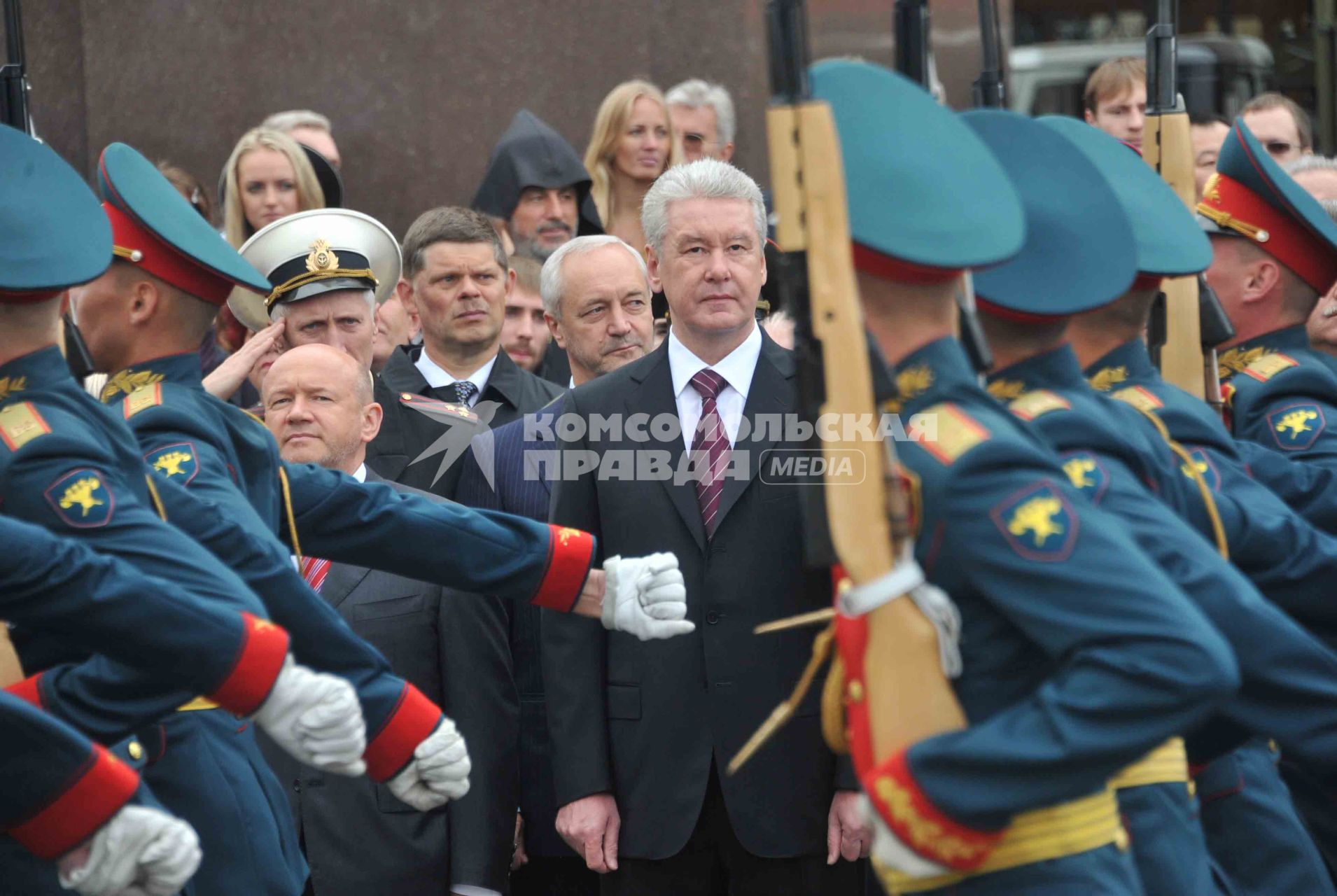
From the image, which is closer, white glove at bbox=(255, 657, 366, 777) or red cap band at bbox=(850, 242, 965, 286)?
red cap band at bbox=(850, 242, 965, 286)

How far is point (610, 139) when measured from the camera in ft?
25.5

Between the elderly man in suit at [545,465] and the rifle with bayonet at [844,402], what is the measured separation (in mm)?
2451

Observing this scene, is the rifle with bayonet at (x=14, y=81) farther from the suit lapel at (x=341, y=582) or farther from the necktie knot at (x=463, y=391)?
the necktie knot at (x=463, y=391)

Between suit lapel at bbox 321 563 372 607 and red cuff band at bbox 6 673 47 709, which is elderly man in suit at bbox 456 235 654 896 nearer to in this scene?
suit lapel at bbox 321 563 372 607

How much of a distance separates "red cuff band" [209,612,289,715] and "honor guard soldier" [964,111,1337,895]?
1388 mm

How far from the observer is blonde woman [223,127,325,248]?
729cm

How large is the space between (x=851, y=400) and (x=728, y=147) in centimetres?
548

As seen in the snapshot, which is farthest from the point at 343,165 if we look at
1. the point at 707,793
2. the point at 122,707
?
the point at 122,707

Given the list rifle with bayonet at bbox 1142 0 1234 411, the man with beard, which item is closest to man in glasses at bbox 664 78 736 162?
the man with beard

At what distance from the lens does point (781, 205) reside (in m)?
3.06

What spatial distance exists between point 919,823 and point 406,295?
4382 mm

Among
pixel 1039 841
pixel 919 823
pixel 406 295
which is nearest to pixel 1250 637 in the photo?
pixel 1039 841

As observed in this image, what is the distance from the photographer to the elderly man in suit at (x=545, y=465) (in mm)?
5586

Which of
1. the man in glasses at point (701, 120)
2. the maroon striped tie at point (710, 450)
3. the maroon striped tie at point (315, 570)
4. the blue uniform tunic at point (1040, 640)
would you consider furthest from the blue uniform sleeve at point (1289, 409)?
the man in glasses at point (701, 120)
